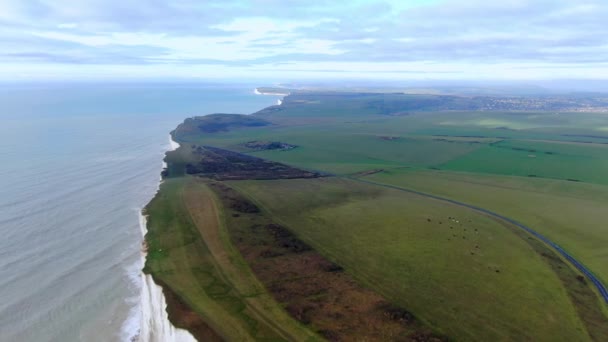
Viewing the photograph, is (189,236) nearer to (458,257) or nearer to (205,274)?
(205,274)

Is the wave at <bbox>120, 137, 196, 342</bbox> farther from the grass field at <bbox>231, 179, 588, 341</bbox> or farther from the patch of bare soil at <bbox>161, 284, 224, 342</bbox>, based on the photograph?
the grass field at <bbox>231, 179, 588, 341</bbox>

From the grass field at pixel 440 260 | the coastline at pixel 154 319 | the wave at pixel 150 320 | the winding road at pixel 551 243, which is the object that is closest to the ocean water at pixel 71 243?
the wave at pixel 150 320

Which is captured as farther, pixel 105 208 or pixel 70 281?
pixel 105 208

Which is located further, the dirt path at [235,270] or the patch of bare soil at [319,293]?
the dirt path at [235,270]

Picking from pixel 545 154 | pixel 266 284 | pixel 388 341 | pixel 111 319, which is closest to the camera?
pixel 388 341

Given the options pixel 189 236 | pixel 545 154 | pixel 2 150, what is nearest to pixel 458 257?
pixel 189 236

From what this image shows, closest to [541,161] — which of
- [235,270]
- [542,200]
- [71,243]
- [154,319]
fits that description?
[542,200]

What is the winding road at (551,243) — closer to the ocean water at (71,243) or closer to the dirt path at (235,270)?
the dirt path at (235,270)
